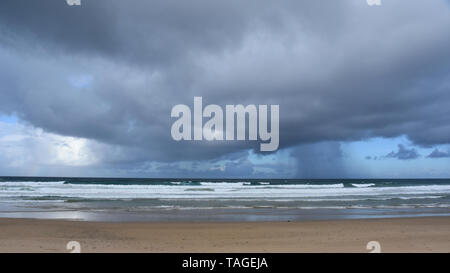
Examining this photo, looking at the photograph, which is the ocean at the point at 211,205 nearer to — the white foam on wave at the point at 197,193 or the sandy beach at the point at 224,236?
the white foam on wave at the point at 197,193

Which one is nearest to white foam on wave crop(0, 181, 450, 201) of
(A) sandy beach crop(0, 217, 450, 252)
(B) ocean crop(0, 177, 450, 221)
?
(B) ocean crop(0, 177, 450, 221)

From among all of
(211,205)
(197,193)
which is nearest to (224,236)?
(211,205)

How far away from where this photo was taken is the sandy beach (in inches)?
349

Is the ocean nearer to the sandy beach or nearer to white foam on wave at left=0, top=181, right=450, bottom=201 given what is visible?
white foam on wave at left=0, top=181, right=450, bottom=201

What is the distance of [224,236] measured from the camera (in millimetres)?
10469

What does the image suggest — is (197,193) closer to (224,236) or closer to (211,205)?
(211,205)

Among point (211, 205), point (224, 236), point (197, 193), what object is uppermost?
point (224, 236)

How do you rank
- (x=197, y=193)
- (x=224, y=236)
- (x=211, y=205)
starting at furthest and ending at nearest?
(x=197, y=193) → (x=211, y=205) → (x=224, y=236)

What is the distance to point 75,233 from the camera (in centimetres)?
1089

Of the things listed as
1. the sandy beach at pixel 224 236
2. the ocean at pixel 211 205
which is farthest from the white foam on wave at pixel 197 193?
the sandy beach at pixel 224 236

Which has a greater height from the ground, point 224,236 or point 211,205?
point 224,236

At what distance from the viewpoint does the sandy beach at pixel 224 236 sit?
29.0 feet
